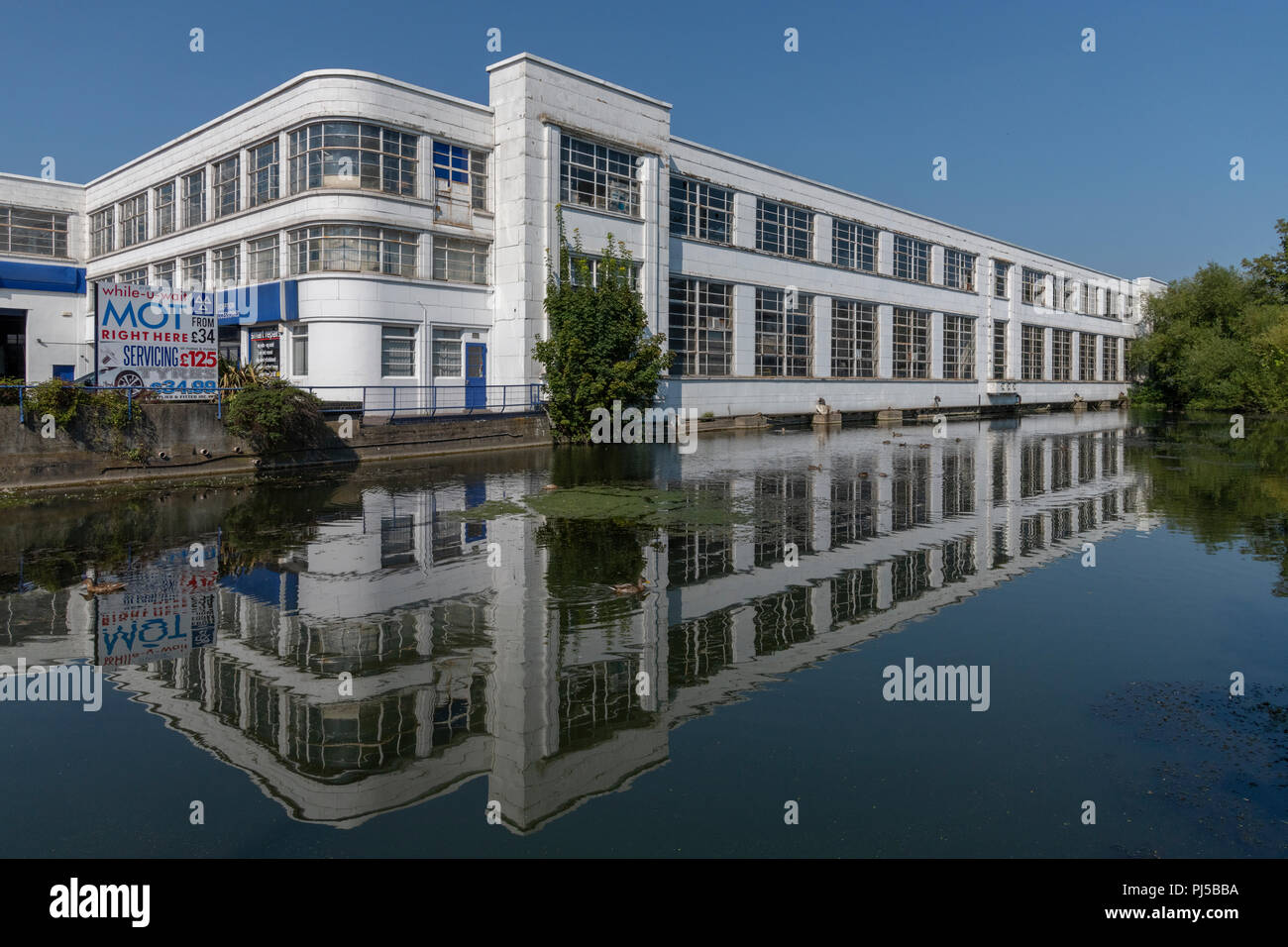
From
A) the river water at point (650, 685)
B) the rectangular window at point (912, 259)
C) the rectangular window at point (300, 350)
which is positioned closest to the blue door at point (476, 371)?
the rectangular window at point (300, 350)

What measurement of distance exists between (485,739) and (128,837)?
2009 millimetres

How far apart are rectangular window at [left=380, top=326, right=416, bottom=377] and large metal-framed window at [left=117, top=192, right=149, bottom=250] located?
1915cm

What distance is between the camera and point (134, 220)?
4441cm

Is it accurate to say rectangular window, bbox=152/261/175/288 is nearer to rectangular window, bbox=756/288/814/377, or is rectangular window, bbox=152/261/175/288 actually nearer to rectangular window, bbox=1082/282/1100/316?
rectangular window, bbox=756/288/814/377

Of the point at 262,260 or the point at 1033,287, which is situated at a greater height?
the point at 1033,287

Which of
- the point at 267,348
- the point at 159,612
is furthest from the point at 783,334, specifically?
the point at 159,612

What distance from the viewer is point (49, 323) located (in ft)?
141

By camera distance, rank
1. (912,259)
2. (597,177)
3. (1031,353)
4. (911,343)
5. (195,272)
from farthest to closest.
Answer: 1. (1031,353)
2. (912,259)
3. (911,343)
4. (195,272)
5. (597,177)

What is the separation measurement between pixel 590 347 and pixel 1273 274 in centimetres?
6480

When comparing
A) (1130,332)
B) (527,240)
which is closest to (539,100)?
(527,240)

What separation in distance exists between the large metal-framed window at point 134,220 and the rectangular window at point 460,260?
18.8 meters

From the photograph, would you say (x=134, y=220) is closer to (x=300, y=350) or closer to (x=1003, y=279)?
(x=300, y=350)
